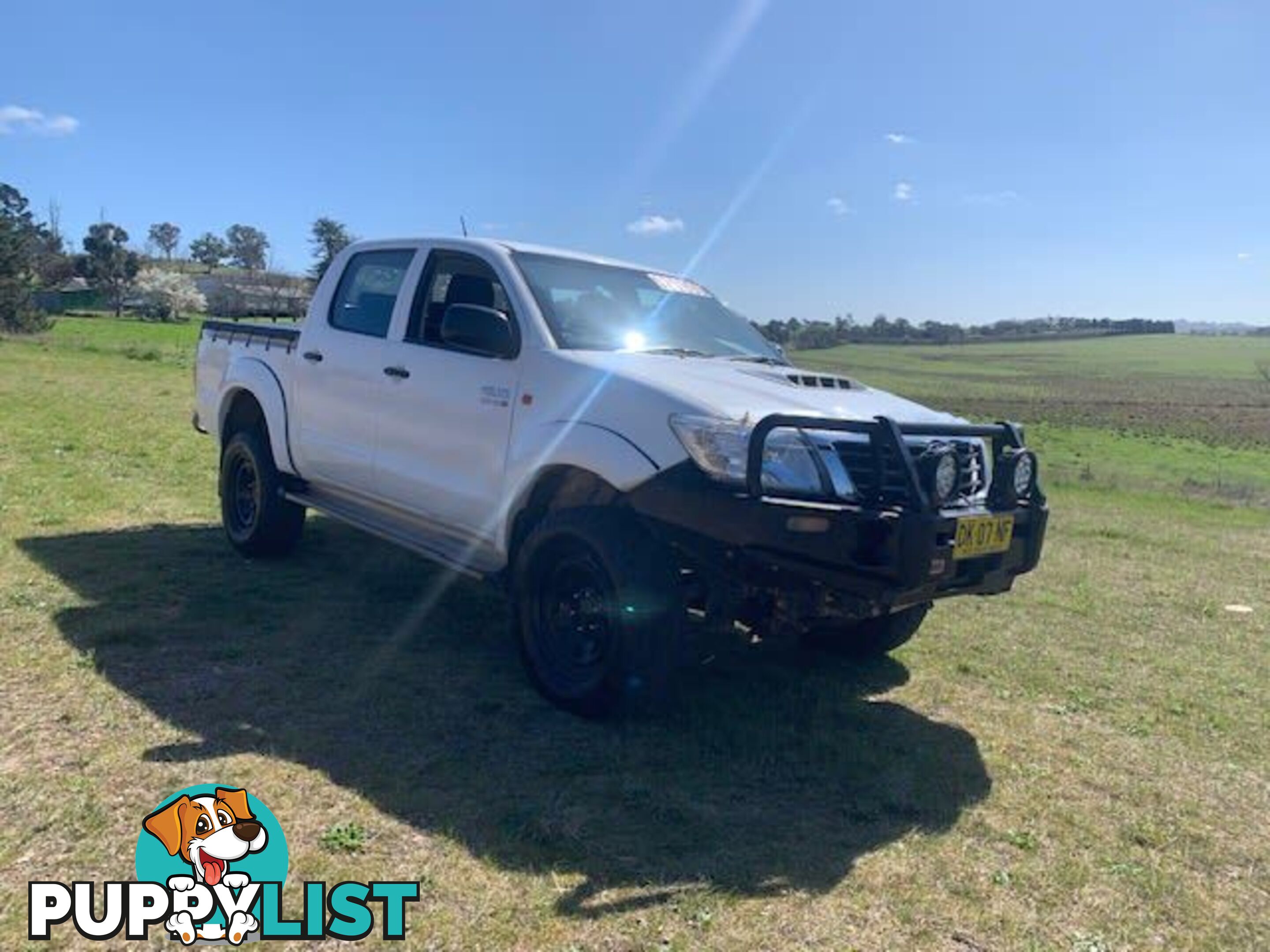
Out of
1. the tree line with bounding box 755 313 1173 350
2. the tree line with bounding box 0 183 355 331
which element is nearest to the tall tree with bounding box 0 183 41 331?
the tree line with bounding box 0 183 355 331

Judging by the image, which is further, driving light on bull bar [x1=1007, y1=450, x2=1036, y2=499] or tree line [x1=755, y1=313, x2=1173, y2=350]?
tree line [x1=755, y1=313, x2=1173, y2=350]

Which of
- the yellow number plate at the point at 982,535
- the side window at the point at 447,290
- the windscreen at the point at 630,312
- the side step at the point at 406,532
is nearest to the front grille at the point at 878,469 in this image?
the yellow number plate at the point at 982,535

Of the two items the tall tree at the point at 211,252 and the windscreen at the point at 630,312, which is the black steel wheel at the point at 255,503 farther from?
the tall tree at the point at 211,252

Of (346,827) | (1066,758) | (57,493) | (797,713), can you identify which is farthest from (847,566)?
(57,493)

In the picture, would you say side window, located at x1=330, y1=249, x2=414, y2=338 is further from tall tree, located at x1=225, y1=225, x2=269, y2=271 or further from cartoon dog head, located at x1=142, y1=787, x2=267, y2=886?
tall tree, located at x1=225, y1=225, x2=269, y2=271

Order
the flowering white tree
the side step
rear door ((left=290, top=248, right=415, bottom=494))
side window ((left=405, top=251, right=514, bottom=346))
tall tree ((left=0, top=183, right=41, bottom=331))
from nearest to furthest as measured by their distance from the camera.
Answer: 1. the side step
2. side window ((left=405, top=251, right=514, bottom=346))
3. rear door ((left=290, top=248, right=415, bottom=494))
4. tall tree ((left=0, top=183, right=41, bottom=331))
5. the flowering white tree

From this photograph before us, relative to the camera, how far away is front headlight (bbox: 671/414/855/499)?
3684mm

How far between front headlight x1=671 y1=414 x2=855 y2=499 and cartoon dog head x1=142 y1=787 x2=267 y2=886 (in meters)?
2.00

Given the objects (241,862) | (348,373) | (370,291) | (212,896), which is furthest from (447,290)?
(212,896)

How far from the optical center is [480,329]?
4.51m

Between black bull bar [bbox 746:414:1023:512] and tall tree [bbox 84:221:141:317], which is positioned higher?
tall tree [bbox 84:221:141:317]

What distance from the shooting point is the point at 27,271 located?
47.9 meters

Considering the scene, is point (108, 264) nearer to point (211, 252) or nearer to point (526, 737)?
point (211, 252)

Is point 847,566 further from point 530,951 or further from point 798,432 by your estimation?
point 530,951
